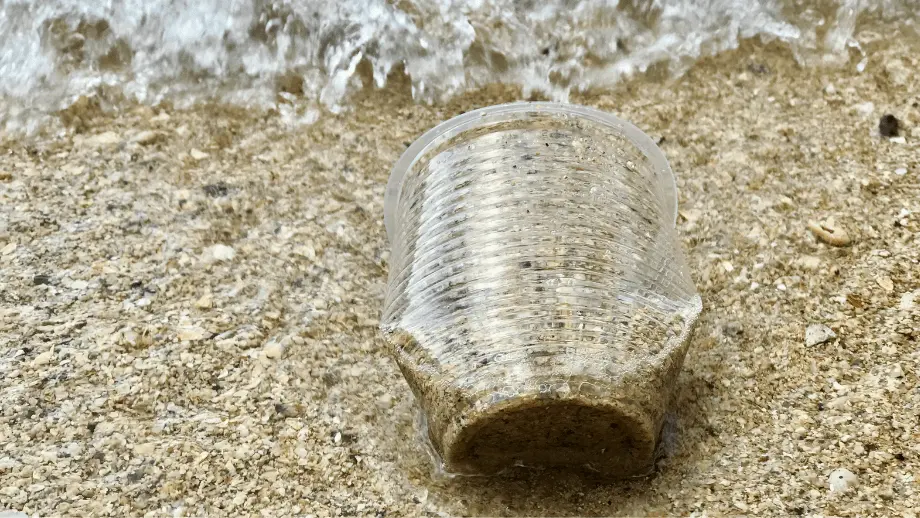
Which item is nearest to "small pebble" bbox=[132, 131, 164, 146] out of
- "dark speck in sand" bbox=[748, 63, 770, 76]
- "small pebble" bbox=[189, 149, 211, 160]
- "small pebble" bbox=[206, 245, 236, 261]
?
"small pebble" bbox=[189, 149, 211, 160]

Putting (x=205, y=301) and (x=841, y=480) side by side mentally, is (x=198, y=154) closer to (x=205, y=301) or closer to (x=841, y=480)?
(x=205, y=301)

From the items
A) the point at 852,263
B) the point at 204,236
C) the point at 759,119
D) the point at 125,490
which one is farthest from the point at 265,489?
the point at 759,119

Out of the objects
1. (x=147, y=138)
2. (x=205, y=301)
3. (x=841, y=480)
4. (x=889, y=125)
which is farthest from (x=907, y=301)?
(x=147, y=138)

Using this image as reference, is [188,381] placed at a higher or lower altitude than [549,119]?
lower

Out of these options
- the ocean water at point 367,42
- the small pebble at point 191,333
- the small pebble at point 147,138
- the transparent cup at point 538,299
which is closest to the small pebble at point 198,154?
the small pebble at point 147,138

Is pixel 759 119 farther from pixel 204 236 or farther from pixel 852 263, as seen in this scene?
pixel 204 236
